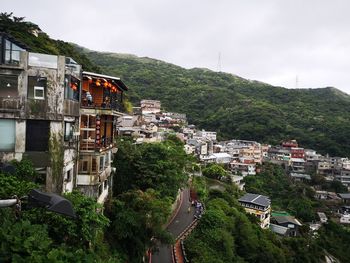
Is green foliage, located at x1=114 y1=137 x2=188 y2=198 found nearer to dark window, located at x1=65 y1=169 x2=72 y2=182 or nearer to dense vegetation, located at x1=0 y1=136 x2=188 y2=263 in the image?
dense vegetation, located at x1=0 y1=136 x2=188 y2=263

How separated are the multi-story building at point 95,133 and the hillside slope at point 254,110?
88.0 meters

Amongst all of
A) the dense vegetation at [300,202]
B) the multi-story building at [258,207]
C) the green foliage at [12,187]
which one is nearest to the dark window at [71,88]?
the green foliage at [12,187]

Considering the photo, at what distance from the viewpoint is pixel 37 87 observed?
1719 centimetres

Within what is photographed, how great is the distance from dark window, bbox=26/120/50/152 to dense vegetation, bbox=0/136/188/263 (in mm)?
982

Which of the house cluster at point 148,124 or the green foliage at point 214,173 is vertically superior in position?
the house cluster at point 148,124

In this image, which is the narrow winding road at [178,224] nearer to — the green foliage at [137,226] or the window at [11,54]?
the green foliage at [137,226]

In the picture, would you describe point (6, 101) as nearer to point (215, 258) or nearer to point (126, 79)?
point (215, 258)

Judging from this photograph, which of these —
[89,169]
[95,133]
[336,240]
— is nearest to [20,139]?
[89,169]

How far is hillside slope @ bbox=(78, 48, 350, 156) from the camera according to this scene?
11169 cm

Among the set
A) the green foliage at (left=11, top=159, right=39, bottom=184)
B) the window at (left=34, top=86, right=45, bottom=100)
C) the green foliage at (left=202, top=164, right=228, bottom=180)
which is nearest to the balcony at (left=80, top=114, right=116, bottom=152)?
the window at (left=34, top=86, right=45, bottom=100)

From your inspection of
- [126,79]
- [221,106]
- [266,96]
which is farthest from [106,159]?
[266,96]

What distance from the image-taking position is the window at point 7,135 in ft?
54.5

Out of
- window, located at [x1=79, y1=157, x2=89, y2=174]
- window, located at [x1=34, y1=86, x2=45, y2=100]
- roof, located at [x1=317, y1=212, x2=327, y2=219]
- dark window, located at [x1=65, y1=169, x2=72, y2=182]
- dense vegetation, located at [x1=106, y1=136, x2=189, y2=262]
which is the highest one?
window, located at [x1=34, y1=86, x2=45, y2=100]

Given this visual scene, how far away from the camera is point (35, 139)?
17078mm
